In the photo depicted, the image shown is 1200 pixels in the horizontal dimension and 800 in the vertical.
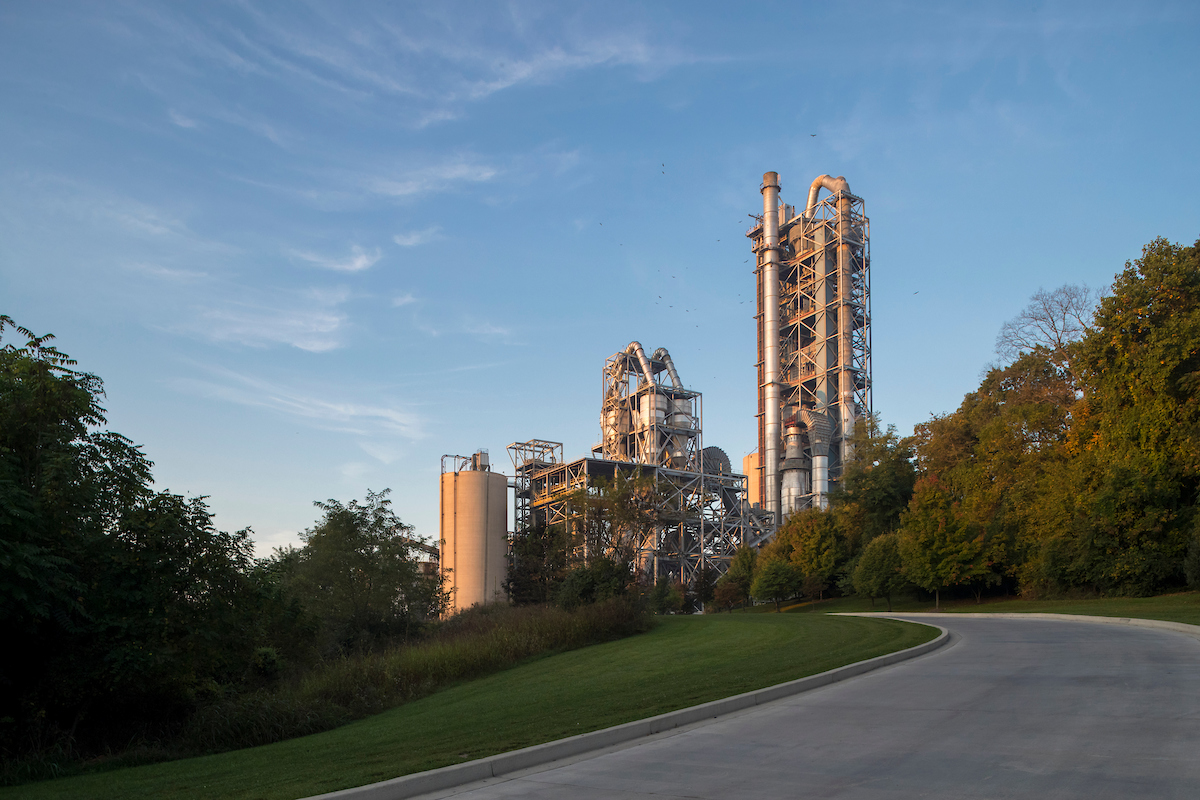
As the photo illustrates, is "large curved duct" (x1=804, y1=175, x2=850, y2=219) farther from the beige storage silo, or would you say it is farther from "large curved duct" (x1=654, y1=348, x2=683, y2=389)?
the beige storage silo

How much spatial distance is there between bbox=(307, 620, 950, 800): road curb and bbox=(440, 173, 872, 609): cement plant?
195 feet

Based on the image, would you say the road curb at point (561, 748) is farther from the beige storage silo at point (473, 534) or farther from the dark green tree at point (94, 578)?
the beige storage silo at point (473, 534)

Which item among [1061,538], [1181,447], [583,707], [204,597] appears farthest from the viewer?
[1061,538]

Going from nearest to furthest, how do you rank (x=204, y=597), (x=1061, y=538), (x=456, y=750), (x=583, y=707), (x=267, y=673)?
(x=456, y=750)
(x=583, y=707)
(x=204, y=597)
(x=267, y=673)
(x=1061, y=538)

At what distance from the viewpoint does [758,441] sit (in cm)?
8369

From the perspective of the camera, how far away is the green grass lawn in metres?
27.6

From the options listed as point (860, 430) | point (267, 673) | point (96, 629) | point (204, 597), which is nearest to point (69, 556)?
point (96, 629)

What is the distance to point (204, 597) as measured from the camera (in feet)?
57.4

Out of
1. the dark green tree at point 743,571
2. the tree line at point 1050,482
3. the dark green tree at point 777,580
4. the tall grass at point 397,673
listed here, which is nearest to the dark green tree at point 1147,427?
the tree line at point 1050,482

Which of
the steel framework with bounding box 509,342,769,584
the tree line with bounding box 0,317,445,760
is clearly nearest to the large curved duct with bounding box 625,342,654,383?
the steel framework with bounding box 509,342,769,584

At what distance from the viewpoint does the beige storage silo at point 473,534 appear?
243 feet

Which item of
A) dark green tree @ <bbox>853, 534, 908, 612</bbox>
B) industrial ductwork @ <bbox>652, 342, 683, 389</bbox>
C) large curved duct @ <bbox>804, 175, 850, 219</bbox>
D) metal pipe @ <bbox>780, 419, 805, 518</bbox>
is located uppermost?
large curved duct @ <bbox>804, 175, 850, 219</bbox>

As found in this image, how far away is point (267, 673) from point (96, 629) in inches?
317

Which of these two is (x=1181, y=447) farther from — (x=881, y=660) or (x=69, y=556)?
(x=69, y=556)
